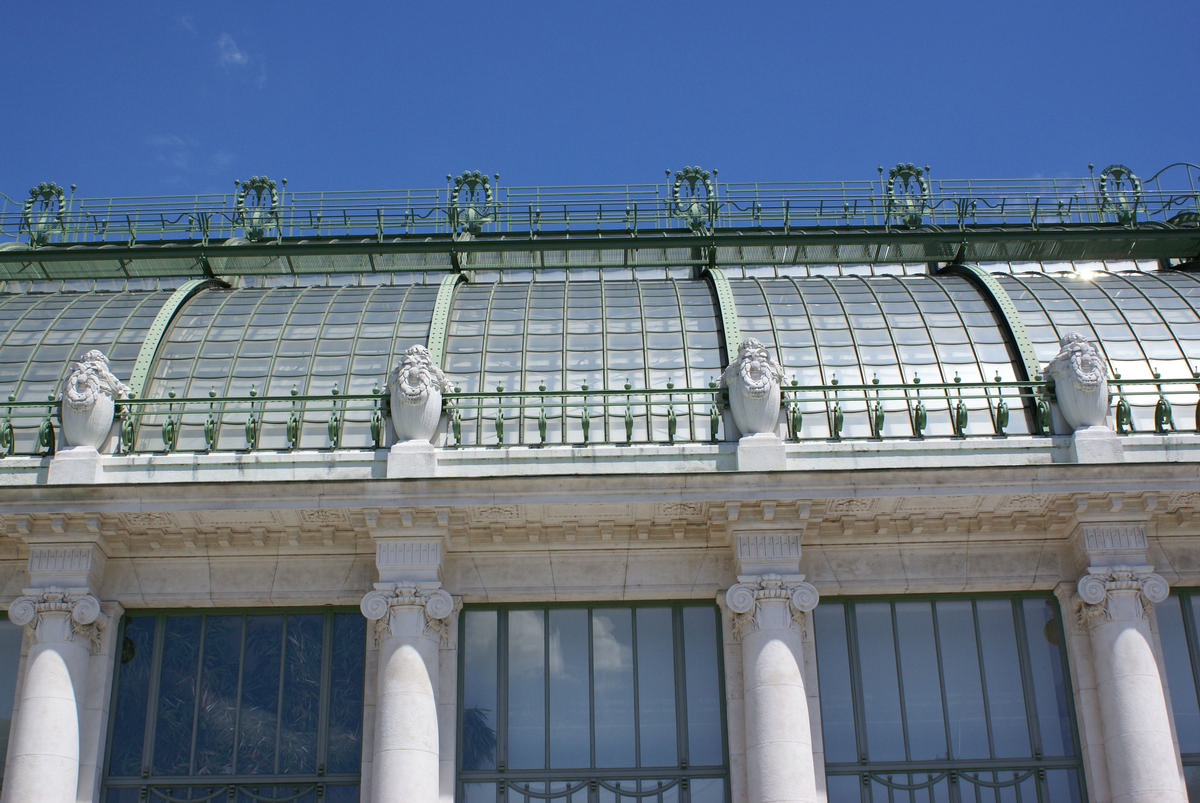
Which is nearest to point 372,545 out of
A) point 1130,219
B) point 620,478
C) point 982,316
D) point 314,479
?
point 314,479

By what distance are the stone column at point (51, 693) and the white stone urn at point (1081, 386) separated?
15.8m

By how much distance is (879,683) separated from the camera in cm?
2141

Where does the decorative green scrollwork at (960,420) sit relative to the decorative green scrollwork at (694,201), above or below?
below

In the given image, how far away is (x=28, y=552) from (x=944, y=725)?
47.9 ft

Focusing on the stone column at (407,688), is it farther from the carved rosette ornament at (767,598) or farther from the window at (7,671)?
the window at (7,671)

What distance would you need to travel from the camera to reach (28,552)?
2162cm

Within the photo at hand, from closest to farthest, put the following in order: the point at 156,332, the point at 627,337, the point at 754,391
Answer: the point at 754,391
the point at 627,337
the point at 156,332

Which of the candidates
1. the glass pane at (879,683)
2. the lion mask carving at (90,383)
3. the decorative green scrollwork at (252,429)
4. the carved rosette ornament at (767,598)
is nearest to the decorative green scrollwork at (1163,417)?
the glass pane at (879,683)

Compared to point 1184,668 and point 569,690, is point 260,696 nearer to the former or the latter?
point 569,690

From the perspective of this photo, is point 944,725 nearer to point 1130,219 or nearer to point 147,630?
point 147,630

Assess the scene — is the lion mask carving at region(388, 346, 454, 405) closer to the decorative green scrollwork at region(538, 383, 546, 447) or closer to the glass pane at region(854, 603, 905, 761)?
the decorative green scrollwork at region(538, 383, 546, 447)

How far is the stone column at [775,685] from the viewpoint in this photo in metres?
19.7

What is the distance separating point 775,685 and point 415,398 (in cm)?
724

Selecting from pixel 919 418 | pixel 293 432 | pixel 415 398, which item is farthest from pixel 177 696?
pixel 919 418
